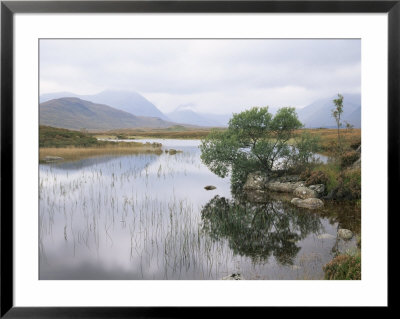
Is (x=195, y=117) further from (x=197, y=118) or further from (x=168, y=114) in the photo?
(x=168, y=114)

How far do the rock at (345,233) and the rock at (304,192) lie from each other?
1.20ft

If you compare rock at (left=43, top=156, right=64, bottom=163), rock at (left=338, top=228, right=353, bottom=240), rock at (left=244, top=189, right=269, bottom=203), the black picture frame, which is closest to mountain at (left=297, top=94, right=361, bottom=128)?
the black picture frame

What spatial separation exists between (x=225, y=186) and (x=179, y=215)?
55 centimetres

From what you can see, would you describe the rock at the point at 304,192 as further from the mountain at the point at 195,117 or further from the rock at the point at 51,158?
the rock at the point at 51,158

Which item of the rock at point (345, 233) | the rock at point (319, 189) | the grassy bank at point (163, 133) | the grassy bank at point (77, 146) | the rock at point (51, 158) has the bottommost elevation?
the rock at point (345, 233)

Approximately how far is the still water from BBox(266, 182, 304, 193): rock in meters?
0.11

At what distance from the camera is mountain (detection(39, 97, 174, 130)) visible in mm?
2221

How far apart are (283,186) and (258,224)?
49 centimetres

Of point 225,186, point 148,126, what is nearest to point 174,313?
point 225,186

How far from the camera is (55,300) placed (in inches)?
76.5

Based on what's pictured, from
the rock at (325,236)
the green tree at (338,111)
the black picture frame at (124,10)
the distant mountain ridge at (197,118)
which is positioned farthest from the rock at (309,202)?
the distant mountain ridge at (197,118)

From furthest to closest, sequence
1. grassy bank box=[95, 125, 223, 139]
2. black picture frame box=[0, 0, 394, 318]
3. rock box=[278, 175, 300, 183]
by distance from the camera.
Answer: rock box=[278, 175, 300, 183], grassy bank box=[95, 125, 223, 139], black picture frame box=[0, 0, 394, 318]

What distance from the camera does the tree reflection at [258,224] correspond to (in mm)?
2549

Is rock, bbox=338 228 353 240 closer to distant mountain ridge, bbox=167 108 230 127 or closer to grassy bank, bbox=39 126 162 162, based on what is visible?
distant mountain ridge, bbox=167 108 230 127
